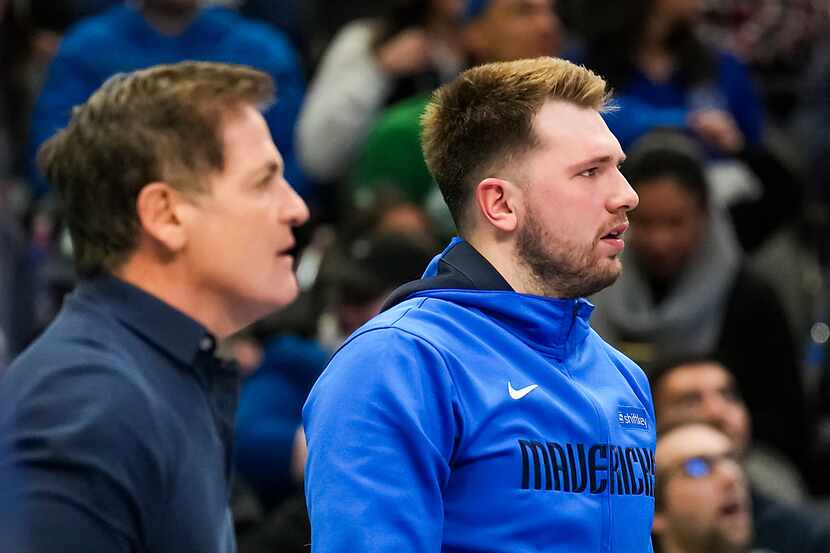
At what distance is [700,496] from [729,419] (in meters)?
0.61

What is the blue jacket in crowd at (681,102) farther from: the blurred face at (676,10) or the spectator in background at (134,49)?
the spectator in background at (134,49)

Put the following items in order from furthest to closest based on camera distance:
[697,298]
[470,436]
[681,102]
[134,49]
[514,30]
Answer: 1. [681,102]
2. [514,30]
3. [134,49]
4. [697,298]
5. [470,436]

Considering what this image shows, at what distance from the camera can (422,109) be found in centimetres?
601

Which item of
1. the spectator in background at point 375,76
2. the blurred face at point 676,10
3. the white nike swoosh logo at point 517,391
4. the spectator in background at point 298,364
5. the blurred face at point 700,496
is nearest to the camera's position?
the white nike swoosh logo at point 517,391

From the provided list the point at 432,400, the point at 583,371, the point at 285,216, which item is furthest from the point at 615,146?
the point at 285,216

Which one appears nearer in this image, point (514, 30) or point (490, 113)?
point (490, 113)

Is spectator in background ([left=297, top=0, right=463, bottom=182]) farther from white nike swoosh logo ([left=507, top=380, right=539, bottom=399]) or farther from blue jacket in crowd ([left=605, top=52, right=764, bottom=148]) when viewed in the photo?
white nike swoosh logo ([left=507, top=380, right=539, bottom=399])

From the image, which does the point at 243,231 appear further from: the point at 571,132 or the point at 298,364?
the point at 298,364

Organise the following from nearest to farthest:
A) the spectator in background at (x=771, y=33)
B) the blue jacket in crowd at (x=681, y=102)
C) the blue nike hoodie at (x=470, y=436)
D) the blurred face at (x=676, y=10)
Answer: the blue nike hoodie at (x=470, y=436)
the blue jacket in crowd at (x=681, y=102)
the blurred face at (x=676, y=10)
the spectator in background at (x=771, y=33)

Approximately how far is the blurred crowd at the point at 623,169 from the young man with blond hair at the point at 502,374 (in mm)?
2149

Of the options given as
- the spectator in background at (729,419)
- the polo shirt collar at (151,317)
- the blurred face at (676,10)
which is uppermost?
the polo shirt collar at (151,317)

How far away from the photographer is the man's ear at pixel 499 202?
258cm

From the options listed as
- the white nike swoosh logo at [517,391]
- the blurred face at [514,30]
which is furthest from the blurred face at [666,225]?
the white nike swoosh logo at [517,391]

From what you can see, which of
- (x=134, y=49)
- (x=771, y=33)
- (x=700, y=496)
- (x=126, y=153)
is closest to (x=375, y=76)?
(x=134, y=49)
